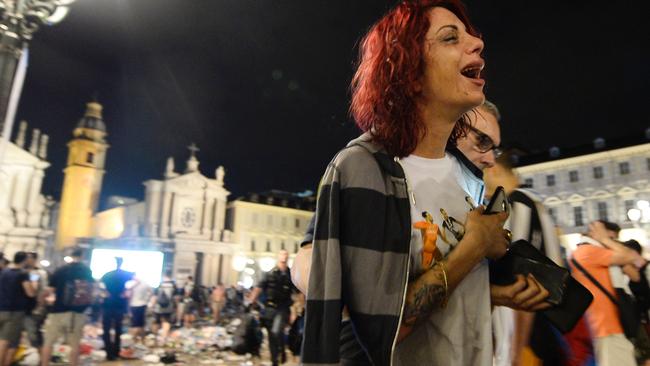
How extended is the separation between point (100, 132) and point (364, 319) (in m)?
62.5

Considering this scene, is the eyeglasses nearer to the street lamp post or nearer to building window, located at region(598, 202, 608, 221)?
the street lamp post

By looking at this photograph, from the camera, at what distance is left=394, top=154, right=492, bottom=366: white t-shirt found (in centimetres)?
133

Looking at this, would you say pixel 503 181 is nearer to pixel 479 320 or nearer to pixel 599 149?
pixel 479 320

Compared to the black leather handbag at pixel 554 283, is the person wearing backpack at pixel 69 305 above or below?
below

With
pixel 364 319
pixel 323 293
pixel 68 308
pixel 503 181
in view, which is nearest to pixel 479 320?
pixel 364 319

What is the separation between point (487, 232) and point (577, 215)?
54.4 m

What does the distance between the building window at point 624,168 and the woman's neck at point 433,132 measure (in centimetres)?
5161

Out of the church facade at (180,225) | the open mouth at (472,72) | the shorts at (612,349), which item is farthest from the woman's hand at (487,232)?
the church facade at (180,225)

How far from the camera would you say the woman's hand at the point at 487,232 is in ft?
4.32

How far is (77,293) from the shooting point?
8562 mm

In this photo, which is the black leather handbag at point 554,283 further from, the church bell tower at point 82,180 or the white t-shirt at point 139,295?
the church bell tower at point 82,180

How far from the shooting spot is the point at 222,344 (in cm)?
1362

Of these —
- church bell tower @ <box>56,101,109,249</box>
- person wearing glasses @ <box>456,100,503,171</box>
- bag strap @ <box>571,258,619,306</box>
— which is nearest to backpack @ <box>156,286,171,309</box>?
bag strap @ <box>571,258,619,306</box>

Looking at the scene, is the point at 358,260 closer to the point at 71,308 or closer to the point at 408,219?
the point at 408,219
